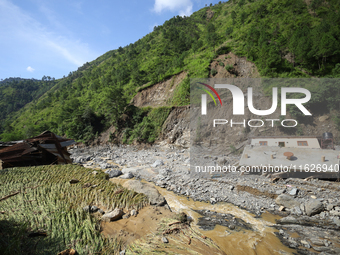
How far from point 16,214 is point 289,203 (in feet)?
31.1

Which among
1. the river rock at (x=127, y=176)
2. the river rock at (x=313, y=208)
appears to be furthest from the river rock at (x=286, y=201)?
the river rock at (x=127, y=176)

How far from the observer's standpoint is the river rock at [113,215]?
3719 millimetres

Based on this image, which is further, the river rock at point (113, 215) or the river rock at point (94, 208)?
the river rock at point (94, 208)

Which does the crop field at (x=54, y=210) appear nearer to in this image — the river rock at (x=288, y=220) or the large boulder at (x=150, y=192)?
the large boulder at (x=150, y=192)

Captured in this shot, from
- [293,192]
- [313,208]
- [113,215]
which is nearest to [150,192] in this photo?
[113,215]

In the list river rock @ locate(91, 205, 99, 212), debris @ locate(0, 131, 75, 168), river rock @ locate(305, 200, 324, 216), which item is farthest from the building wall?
debris @ locate(0, 131, 75, 168)

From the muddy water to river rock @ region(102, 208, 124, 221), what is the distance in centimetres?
219

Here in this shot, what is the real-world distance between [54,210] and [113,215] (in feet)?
4.55

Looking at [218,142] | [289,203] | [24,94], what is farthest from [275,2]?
[24,94]

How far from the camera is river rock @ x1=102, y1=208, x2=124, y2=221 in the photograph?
3719 mm

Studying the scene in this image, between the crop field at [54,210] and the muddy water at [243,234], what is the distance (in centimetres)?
260

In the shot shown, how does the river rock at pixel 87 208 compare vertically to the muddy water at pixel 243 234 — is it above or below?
above

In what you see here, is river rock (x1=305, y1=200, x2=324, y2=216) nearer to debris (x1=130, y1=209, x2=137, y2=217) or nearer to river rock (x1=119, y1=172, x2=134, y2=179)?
debris (x1=130, y1=209, x2=137, y2=217)

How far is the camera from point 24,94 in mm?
90250
